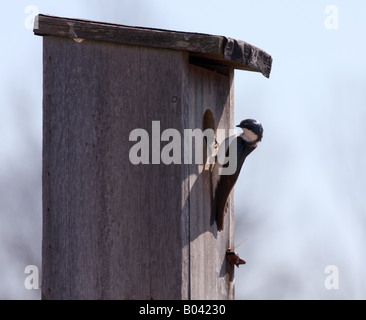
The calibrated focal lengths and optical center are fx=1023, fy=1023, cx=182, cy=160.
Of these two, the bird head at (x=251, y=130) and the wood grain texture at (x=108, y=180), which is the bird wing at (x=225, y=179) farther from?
the wood grain texture at (x=108, y=180)

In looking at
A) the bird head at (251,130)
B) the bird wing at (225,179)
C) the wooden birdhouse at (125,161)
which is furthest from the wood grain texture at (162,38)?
the bird wing at (225,179)

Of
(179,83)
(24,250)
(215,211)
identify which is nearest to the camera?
(179,83)

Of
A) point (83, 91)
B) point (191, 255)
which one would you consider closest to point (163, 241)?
point (191, 255)

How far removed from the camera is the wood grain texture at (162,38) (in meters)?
4.97

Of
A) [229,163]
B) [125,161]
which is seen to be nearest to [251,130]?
[229,163]

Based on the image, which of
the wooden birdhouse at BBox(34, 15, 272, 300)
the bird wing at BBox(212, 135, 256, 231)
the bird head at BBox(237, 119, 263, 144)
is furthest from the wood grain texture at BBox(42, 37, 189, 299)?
the bird head at BBox(237, 119, 263, 144)

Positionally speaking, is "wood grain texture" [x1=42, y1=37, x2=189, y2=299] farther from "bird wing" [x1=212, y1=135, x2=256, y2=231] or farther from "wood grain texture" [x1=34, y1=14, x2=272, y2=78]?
"bird wing" [x1=212, y1=135, x2=256, y2=231]

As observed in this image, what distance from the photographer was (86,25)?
205 inches

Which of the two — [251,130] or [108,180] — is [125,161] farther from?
[251,130]

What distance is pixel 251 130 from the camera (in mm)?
5508

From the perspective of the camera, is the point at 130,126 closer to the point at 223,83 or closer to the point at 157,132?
the point at 157,132

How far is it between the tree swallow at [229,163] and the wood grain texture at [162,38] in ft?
1.17

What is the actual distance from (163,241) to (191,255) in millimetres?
172

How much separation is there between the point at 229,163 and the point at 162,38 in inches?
31.1
